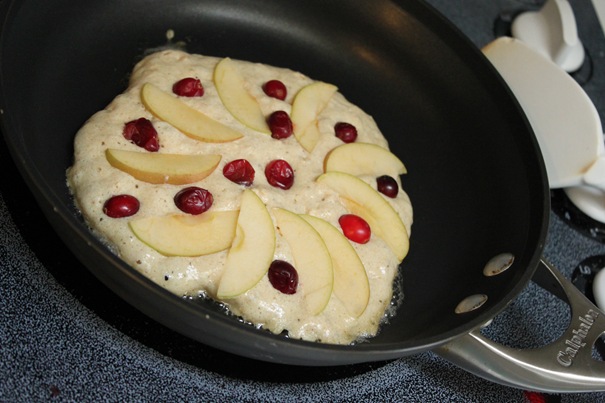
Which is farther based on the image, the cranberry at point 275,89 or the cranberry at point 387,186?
the cranberry at point 275,89

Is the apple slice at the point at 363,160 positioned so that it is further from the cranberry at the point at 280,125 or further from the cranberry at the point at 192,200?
the cranberry at the point at 192,200

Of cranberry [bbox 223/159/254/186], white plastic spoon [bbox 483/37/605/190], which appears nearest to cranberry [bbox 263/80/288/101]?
cranberry [bbox 223/159/254/186]

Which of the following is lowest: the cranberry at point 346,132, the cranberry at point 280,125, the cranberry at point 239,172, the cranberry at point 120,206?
the cranberry at point 120,206

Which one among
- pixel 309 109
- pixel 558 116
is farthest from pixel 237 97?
pixel 558 116

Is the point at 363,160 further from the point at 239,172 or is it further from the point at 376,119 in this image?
the point at 239,172

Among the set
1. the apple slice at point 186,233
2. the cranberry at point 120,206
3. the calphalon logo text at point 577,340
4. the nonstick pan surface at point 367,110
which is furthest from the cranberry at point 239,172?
the calphalon logo text at point 577,340

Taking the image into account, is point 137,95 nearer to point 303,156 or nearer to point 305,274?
point 303,156

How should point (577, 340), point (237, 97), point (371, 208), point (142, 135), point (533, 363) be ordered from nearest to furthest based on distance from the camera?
1. point (533, 363)
2. point (577, 340)
3. point (142, 135)
4. point (371, 208)
5. point (237, 97)

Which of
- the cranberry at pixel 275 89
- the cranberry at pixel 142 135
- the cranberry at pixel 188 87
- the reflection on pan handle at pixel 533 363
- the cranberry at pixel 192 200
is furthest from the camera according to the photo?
the cranberry at pixel 275 89
